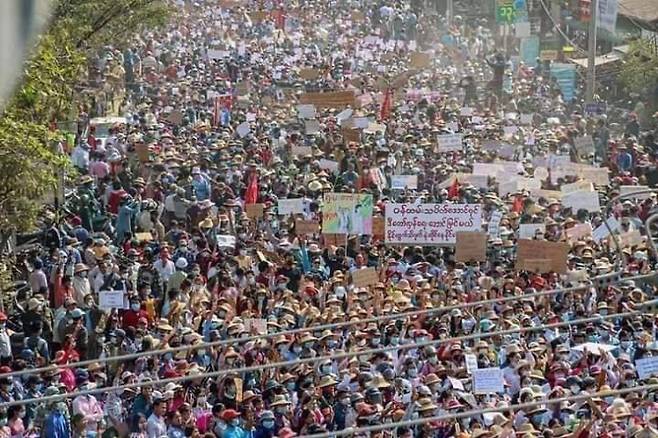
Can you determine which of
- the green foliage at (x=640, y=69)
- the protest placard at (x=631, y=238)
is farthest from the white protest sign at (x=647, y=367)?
the green foliage at (x=640, y=69)

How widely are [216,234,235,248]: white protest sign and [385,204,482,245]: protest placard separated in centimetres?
188

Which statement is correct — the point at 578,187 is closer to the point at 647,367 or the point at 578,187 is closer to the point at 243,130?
the point at 647,367

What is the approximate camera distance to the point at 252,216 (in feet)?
60.8

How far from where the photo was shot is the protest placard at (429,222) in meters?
16.9

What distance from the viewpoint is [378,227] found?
58.3ft

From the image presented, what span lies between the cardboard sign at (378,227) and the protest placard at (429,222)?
26.2 inches

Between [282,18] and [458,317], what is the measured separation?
101 feet

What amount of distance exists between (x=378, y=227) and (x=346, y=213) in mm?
571

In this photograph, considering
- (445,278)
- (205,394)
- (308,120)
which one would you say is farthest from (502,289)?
(308,120)

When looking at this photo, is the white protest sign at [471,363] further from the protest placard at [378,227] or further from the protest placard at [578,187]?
the protest placard at [578,187]

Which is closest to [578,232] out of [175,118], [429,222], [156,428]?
[429,222]

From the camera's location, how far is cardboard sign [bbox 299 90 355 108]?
27.2 metres

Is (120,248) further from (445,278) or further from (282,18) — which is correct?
(282,18)

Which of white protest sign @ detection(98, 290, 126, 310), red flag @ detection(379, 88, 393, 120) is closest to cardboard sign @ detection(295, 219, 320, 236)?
white protest sign @ detection(98, 290, 126, 310)
